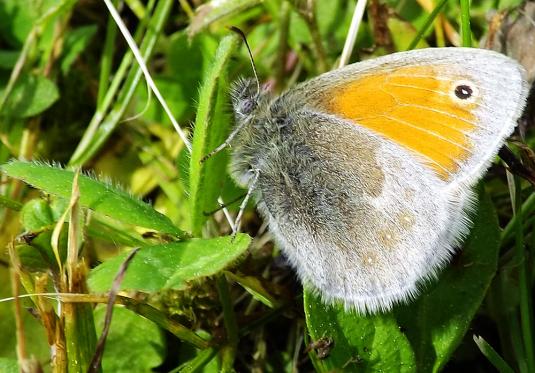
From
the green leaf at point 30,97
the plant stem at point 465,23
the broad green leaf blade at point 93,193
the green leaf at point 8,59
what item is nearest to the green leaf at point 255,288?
the broad green leaf blade at point 93,193

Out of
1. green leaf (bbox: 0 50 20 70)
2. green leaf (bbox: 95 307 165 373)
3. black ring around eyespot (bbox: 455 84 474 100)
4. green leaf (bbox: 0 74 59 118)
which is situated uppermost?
black ring around eyespot (bbox: 455 84 474 100)

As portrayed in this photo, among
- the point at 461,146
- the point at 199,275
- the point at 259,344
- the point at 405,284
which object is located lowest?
the point at 259,344

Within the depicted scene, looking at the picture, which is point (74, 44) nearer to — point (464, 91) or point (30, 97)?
point (30, 97)

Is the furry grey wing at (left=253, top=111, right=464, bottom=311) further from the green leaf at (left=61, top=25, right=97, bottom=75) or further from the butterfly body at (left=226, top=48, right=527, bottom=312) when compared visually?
the green leaf at (left=61, top=25, right=97, bottom=75)

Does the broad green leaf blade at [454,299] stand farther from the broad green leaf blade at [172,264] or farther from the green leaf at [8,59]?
the green leaf at [8,59]

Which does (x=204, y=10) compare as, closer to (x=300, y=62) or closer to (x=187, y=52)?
(x=187, y=52)

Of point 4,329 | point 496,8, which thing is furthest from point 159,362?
point 496,8

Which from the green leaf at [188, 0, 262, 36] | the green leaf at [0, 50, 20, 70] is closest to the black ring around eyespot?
the green leaf at [188, 0, 262, 36]
